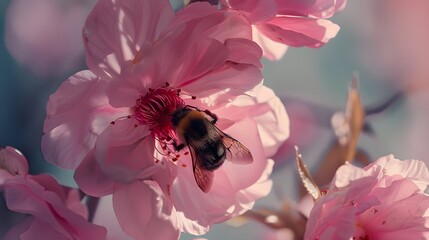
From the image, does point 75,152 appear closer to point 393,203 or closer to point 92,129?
point 92,129

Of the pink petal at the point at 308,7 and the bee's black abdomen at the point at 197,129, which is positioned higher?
the pink petal at the point at 308,7

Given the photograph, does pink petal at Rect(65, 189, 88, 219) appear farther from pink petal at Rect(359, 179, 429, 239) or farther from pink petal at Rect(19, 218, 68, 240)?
pink petal at Rect(359, 179, 429, 239)

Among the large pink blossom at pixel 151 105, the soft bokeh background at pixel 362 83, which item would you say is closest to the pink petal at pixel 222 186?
the large pink blossom at pixel 151 105

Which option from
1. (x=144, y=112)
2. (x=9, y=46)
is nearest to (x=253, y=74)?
(x=144, y=112)

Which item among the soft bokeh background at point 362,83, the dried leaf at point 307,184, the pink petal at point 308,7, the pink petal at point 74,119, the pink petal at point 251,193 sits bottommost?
the soft bokeh background at point 362,83

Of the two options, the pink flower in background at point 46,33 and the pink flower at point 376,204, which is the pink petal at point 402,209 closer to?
the pink flower at point 376,204

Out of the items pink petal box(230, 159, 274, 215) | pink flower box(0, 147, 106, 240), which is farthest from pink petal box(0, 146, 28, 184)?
pink petal box(230, 159, 274, 215)

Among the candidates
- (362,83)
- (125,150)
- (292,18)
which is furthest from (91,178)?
(362,83)
